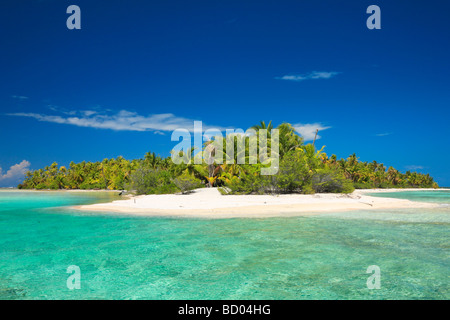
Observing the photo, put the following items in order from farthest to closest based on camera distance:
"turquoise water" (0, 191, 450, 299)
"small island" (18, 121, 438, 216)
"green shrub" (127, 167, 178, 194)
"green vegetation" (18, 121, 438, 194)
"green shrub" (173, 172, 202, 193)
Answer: "green shrub" (127, 167, 178, 194)
"green shrub" (173, 172, 202, 193)
"green vegetation" (18, 121, 438, 194)
"small island" (18, 121, 438, 216)
"turquoise water" (0, 191, 450, 299)

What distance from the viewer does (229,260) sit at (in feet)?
22.6

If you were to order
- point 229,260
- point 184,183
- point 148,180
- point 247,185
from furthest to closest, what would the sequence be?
point 148,180, point 184,183, point 247,185, point 229,260

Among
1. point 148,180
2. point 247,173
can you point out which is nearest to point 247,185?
point 247,173

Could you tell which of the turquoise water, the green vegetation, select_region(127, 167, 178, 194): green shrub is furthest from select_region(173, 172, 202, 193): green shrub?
the turquoise water

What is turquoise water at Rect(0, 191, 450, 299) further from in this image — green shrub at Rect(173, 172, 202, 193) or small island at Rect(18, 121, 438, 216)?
green shrub at Rect(173, 172, 202, 193)

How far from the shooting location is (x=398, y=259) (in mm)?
6840

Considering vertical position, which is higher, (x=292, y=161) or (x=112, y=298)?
(x=292, y=161)

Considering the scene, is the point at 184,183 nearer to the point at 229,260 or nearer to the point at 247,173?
the point at 247,173

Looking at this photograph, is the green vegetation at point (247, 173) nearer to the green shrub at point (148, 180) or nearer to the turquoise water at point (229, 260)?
the green shrub at point (148, 180)

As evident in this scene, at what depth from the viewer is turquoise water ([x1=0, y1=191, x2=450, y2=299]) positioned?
16.6ft

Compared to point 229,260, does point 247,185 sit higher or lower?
higher

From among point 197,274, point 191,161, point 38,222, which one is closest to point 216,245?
point 197,274
